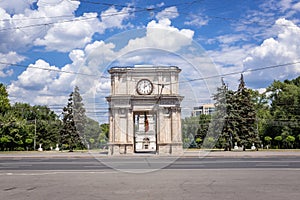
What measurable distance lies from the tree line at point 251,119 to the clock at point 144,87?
24.5 ft

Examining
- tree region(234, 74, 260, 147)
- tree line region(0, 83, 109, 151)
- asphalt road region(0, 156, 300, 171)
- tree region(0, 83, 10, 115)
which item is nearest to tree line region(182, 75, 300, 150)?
tree region(234, 74, 260, 147)

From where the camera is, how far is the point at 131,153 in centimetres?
3459

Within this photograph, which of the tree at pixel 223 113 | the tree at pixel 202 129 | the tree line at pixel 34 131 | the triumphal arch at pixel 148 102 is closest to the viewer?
the triumphal arch at pixel 148 102

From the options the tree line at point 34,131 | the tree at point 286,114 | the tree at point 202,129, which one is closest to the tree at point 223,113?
the tree at point 202,129

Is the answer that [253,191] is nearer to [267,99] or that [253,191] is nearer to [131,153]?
[131,153]

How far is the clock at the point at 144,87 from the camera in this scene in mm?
34750

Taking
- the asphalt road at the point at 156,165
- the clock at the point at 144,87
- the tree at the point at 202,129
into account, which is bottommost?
the asphalt road at the point at 156,165

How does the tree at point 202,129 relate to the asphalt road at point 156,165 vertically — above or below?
above

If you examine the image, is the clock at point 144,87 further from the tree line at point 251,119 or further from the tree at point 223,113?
the tree at point 223,113

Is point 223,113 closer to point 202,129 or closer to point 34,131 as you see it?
point 202,129

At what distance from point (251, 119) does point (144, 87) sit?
2355 centimetres

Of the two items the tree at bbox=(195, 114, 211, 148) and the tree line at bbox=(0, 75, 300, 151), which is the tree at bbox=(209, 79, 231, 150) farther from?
the tree at bbox=(195, 114, 211, 148)

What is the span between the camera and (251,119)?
168ft

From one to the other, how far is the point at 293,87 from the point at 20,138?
162 feet
